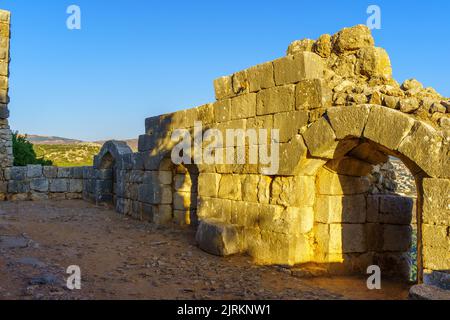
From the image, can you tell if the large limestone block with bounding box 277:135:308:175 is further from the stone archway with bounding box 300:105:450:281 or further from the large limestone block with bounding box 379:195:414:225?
the large limestone block with bounding box 379:195:414:225

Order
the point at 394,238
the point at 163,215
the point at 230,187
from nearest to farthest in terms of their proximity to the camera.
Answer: the point at 394,238, the point at 230,187, the point at 163,215

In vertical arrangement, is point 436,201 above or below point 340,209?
above

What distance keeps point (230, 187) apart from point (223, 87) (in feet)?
6.19

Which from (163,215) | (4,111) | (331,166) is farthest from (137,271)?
(4,111)

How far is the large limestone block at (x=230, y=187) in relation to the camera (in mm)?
7000

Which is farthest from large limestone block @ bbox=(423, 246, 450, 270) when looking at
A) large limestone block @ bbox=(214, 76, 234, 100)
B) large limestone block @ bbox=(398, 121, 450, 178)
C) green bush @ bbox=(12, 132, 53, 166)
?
green bush @ bbox=(12, 132, 53, 166)

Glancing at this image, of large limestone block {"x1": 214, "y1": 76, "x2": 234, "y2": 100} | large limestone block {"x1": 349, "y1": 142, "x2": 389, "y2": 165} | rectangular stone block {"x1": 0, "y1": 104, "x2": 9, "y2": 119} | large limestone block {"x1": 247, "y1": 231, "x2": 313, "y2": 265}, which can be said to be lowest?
large limestone block {"x1": 247, "y1": 231, "x2": 313, "y2": 265}

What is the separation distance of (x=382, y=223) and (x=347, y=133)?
1.98m

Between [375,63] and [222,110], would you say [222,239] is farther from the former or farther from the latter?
[375,63]

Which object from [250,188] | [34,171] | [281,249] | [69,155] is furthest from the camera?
[69,155]

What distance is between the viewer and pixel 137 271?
5574 millimetres

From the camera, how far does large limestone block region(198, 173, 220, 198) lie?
297 inches

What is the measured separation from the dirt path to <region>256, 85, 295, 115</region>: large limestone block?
2.42 m
